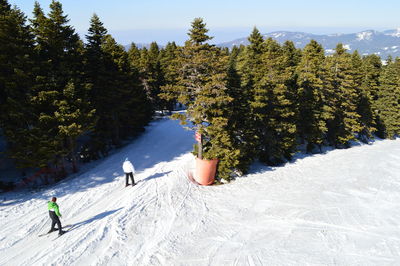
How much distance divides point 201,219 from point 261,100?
39.1ft

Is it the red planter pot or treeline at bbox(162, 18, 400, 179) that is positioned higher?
treeline at bbox(162, 18, 400, 179)

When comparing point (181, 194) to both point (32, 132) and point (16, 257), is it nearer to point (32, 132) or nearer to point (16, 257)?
point (16, 257)

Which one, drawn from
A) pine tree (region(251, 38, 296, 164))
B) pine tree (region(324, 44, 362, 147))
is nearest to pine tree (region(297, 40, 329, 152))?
pine tree (region(324, 44, 362, 147))

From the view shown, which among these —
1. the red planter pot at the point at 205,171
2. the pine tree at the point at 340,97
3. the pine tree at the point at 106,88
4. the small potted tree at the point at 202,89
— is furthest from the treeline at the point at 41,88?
the pine tree at the point at 340,97

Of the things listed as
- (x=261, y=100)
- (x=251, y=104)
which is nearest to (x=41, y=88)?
(x=251, y=104)

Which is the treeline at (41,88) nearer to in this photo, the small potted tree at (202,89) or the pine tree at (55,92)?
the pine tree at (55,92)

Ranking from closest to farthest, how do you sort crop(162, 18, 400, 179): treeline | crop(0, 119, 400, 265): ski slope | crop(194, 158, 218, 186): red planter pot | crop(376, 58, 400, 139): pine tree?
crop(0, 119, 400, 265): ski slope < crop(162, 18, 400, 179): treeline < crop(194, 158, 218, 186): red planter pot < crop(376, 58, 400, 139): pine tree

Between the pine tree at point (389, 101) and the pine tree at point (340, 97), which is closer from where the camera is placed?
the pine tree at point (340, 97)

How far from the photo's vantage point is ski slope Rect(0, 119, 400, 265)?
10.1 metres

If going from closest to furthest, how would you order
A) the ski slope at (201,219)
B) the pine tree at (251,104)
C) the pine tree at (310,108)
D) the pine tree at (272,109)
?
the ski slope at (201,219)
the pine tree at (251,104)
the pine tree at (272,109)
the pine tree at (310,108)

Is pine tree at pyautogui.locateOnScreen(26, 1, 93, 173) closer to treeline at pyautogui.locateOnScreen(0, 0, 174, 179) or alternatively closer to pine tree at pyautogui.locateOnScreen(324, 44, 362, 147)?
treeline at pyautogui.locateOnScreen(0, 0, 174, 179)

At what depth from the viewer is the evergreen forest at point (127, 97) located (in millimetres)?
15031

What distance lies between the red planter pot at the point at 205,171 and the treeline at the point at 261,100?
1.38 ft

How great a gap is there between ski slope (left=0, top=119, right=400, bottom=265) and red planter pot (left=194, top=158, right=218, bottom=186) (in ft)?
2.47
